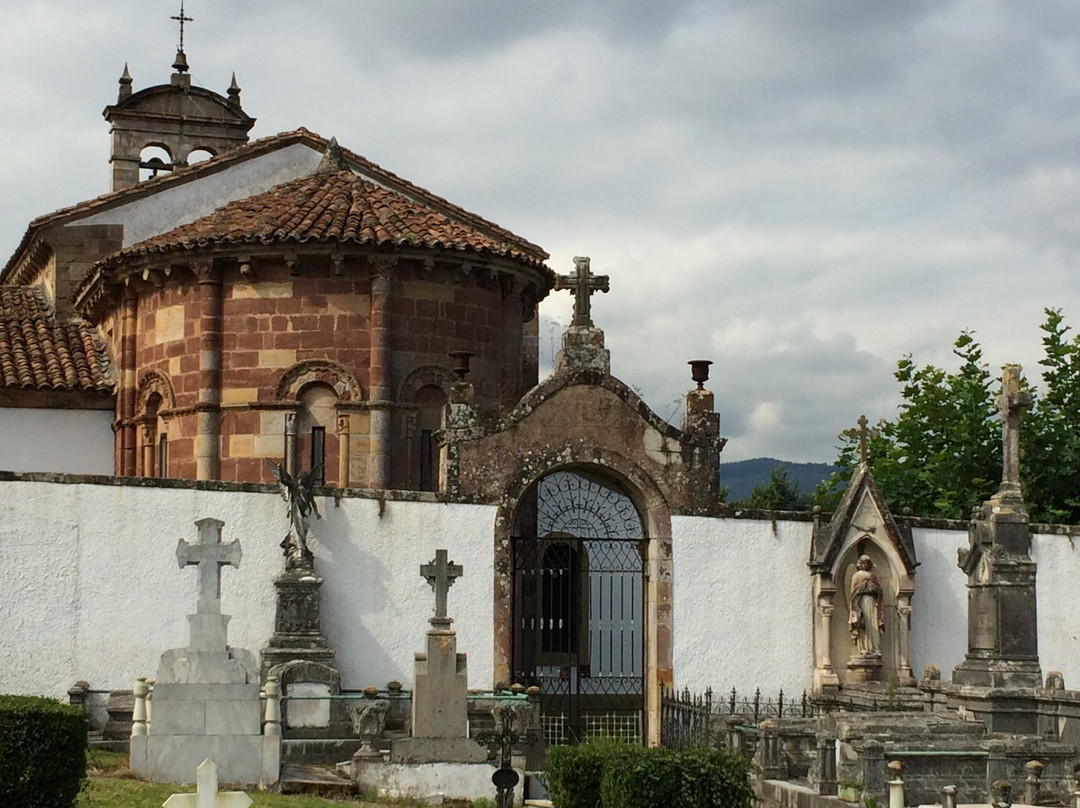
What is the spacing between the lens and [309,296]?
26.8 meters

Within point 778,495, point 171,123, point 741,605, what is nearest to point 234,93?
point 171,123

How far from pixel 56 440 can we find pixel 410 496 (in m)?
8.68

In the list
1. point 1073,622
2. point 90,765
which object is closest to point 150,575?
point 90,765

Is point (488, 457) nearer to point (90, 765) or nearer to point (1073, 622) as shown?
point (90, 765)

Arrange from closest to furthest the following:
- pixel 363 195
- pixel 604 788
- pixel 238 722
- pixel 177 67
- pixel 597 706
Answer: pixel 604 788
pixel 238 722
pixel 597 706
pixel 363 195
pixel 177 67

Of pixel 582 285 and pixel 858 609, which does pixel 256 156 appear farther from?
pixel 858 609

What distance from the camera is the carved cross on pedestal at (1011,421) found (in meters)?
22.8

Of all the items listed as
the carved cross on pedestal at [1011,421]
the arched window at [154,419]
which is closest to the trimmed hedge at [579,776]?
the carved cross on pedestal at [1011,421]

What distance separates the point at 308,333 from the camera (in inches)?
1056

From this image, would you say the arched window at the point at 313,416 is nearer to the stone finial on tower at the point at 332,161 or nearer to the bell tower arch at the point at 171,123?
the stone finial on tower at the point at 332,161

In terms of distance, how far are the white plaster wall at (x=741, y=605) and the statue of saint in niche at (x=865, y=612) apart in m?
0.71

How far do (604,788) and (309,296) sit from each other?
13579 mm

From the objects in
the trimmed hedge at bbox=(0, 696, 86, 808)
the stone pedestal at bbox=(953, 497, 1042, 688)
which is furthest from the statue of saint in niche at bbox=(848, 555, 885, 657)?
the trimmed hedge at bbox=(0, 696, 86, 808)

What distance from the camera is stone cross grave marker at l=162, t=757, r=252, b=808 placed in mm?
11391
